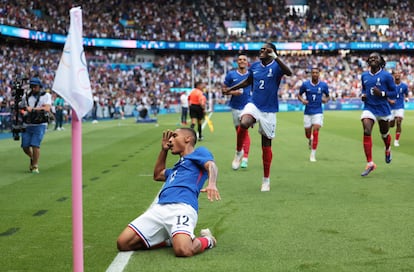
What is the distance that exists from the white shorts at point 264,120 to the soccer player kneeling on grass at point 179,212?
12.6 feet

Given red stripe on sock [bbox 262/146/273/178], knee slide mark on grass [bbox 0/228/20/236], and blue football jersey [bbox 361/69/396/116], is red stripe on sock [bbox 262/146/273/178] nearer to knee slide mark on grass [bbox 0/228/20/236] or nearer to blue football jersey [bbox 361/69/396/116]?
blue football jersey [bbox 361/69/396/116]

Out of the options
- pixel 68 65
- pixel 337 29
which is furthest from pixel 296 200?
pixel 337 29

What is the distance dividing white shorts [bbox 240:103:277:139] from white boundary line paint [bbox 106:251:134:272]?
448cm

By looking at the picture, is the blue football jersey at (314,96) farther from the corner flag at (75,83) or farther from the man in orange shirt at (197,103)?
the corner flag at (75,83)

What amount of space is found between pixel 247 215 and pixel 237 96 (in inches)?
251

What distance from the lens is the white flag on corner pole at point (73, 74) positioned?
361 cm

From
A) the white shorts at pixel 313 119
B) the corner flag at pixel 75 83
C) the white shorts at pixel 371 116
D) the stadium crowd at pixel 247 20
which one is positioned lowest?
the white shorts at pixel 313 119

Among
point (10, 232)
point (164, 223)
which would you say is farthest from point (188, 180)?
point (10, 232)

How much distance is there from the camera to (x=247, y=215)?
7.27 metres

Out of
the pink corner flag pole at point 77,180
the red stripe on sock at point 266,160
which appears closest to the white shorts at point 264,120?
the red stripe on sock at point 266,160

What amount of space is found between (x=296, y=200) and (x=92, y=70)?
160ft

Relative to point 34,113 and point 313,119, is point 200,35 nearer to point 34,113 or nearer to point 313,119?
point 313,119

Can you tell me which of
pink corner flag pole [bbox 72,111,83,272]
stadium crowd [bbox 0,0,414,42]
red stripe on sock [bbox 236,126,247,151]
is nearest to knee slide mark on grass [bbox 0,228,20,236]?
pink corner flag pole [bbox 72,111,83,272]

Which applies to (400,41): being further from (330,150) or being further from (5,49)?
(330,150)
